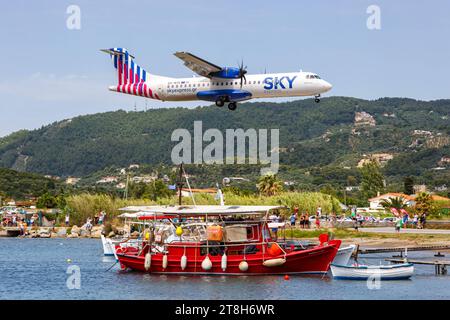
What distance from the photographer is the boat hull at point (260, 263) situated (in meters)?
46.8

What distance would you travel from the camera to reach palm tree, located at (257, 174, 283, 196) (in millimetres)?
112706

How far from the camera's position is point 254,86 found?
63875mm

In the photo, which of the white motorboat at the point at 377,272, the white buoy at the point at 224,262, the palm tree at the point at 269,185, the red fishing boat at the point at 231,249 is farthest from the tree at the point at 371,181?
the white buoy at the point at 224,262

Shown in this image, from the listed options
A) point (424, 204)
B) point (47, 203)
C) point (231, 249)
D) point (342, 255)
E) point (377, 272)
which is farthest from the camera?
point (47, 203)

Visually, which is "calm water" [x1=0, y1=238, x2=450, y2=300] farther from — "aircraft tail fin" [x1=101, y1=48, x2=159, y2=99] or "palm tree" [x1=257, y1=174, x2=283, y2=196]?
"palm tree" [x1=257, y1=174, x2=283, y2=196]

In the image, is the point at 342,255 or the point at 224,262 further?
the point at 342,255

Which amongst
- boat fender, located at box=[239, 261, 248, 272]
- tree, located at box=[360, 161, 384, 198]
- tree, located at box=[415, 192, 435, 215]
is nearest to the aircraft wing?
boat fender, located at box=[239, 261, 248, 272]

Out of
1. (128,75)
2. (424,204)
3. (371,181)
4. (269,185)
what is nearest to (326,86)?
(128,75)

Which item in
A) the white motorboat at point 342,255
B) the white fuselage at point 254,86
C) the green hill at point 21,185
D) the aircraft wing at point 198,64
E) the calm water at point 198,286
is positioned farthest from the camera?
the green hill at point 21,185

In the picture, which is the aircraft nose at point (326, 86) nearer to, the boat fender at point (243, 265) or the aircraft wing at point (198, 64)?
the aircraft wing at point (198, 64)

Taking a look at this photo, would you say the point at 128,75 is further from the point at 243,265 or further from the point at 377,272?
the point at 377,272

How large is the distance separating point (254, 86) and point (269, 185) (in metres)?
50.1

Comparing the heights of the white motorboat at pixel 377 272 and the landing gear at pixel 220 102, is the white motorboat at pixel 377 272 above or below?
below
